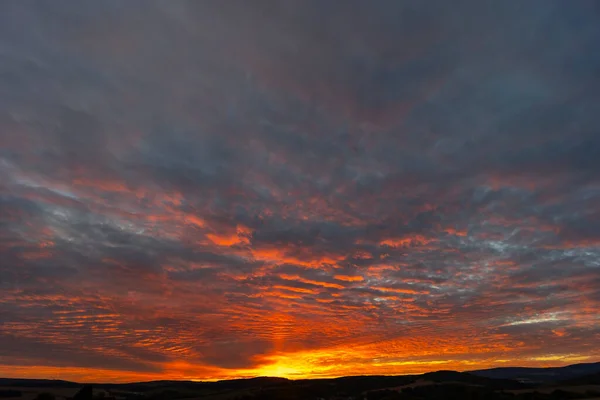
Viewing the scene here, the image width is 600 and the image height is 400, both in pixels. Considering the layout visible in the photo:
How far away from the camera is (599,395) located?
243 feet

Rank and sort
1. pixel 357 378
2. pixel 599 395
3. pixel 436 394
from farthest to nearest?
1. pixel 357 378
2. pixel 436 394
3. pixel 599 395

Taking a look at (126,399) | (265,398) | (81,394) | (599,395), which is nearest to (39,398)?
(126,399)

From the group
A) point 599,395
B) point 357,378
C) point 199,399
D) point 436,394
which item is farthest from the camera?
point 357,378

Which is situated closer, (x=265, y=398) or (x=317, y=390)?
(x=265, y=398)

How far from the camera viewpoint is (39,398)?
99.5m

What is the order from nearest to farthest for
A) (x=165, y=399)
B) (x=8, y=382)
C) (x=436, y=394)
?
(x=436, y=394) → (x=165, y=399) → (x=8, y=382)

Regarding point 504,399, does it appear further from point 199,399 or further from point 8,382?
point 8,382

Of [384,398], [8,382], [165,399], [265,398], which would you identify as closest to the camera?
[384,398]

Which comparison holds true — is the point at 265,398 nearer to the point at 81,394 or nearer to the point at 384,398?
the point at 384,398

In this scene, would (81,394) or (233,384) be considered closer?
(81,394)

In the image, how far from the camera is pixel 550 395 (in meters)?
77.8

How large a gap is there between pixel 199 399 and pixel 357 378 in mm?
81516

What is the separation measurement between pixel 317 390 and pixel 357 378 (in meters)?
48.2

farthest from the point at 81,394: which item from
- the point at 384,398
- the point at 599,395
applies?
the point at 599,395
